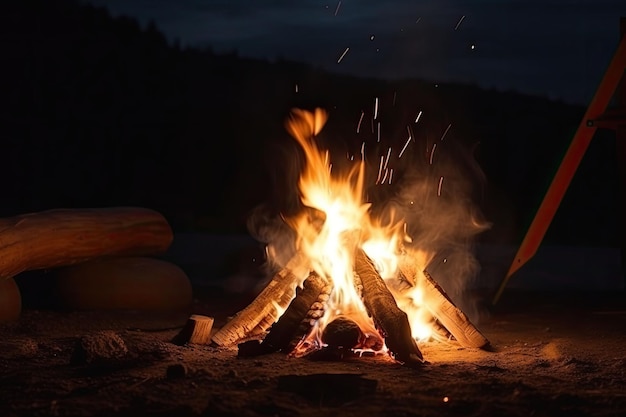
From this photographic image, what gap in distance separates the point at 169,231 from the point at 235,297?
940 mm

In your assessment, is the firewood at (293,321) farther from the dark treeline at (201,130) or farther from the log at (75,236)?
the dark treeline at (201,130)

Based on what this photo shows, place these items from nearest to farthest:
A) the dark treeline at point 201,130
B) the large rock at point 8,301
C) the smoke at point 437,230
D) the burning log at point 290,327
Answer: the burning log at point 290,327
the large rock at point 8,301
the smoke at point 437,230
the dark treeline at point 201,130

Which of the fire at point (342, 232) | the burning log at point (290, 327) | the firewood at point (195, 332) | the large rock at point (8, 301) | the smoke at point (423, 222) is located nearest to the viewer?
the burning log at point (290, 327)

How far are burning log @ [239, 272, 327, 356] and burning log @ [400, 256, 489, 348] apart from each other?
785 millimetres

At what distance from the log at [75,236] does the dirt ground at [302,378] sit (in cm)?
76

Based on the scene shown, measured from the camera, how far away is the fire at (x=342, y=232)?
6320mm

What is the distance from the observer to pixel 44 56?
19688mm

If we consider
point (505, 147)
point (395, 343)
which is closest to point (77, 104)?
point (505, 147)

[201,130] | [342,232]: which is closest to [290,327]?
[342,232]

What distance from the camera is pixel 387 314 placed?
582 cm

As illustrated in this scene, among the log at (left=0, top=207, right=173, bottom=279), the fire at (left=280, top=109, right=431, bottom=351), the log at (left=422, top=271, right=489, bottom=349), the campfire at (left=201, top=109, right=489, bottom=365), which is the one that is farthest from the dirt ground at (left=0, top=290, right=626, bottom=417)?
the log at (left=0, top=207, right=173, bottom=279)

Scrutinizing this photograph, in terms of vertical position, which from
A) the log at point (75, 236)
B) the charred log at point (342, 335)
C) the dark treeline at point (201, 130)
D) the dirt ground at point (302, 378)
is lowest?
the dirt ground at point (302, 378)

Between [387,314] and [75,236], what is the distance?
11.4 feet

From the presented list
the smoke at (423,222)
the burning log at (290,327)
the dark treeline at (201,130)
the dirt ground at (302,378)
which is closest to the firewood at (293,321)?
the burning log at (290,327)
